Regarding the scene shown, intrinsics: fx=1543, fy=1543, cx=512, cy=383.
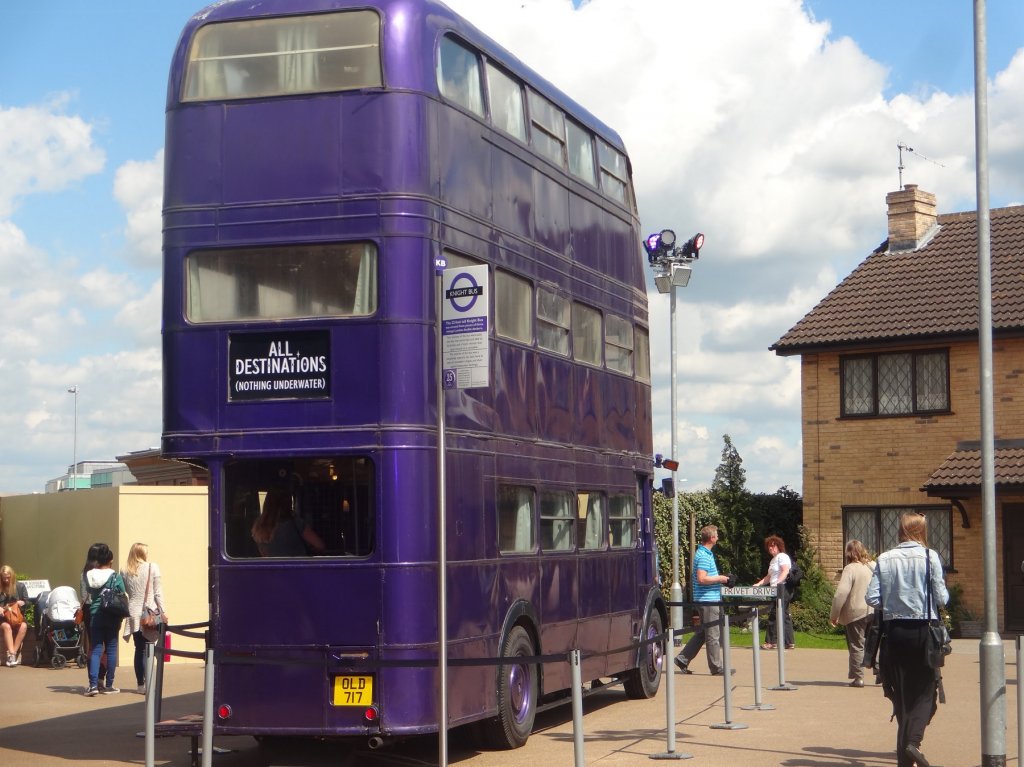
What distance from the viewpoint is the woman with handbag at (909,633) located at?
10883 mm

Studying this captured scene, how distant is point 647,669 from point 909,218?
740 inches

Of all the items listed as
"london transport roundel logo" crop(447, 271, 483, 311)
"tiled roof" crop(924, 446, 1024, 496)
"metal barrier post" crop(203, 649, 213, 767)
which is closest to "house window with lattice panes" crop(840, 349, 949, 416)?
"tiled roof" crop(924, 446, 1024, 496)

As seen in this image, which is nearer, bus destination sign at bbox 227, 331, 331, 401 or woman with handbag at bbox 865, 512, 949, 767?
woman with handbag at bbox 865, 512, 949, 767

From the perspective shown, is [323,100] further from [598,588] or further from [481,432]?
[598,588]

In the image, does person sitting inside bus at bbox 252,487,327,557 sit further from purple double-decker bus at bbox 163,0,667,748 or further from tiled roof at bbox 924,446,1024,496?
tiled roof at bbox 924,446,1024,496

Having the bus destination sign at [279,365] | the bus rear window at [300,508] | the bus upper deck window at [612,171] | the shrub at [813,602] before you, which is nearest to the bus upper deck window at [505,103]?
the bus upper deck window at [612,171]

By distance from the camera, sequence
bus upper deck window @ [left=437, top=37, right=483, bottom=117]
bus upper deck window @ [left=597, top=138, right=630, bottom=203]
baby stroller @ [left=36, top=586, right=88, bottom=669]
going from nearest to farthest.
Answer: bus upper deck window @ [left=437, top=37, right=483, bottom=117], bus upper deck window @ [left=597, top=138, right=630, bottom=203], baby stroller @ [left=36, top=586, right=88, bottom=669]

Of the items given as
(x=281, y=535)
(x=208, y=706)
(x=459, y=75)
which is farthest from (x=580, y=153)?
(x=208, y=706)

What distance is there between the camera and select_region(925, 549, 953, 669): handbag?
1084cm

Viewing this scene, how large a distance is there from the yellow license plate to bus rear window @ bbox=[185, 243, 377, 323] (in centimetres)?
271

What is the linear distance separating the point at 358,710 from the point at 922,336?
20961mm

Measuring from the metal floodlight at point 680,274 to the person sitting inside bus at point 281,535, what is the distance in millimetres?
15642

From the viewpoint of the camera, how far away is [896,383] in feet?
101

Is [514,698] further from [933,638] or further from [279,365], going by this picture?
[933,638]
